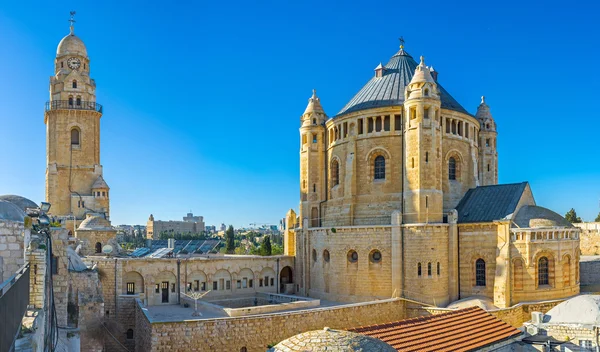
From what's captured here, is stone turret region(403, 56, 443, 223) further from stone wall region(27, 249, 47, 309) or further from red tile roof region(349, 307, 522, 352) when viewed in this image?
stone wall region(27, 249, 47, 309)

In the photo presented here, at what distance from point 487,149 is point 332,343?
1324 inches

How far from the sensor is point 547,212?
108ft

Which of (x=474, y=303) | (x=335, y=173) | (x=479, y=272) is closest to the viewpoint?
(x=474, y=303)

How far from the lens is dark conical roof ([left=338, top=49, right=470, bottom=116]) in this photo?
36406mm

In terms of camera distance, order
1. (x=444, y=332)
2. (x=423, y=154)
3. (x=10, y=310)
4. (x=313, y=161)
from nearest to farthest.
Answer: (x=10, y=310) → (x=444, y=332) → (x=423, y=154) → (x=313, y=161)

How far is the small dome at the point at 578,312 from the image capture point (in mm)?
21833

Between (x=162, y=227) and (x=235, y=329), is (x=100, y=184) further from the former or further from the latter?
(x=162, y=227)

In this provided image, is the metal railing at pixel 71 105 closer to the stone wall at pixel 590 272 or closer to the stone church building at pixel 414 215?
the stone church building at pixel 414 215

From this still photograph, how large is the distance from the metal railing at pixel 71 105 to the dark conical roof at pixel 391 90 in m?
27.0

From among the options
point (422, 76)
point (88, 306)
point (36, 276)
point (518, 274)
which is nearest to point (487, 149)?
point (422, 76)

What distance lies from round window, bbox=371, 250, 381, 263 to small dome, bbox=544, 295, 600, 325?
1235 centimetres

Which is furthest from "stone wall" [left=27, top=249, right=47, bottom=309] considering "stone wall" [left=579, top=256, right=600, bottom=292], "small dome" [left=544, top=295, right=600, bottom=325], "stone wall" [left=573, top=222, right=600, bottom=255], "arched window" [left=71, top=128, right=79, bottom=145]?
"stone wall" [left=573, top=222, right=600, bottom=255]

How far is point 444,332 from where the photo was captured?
22.1m

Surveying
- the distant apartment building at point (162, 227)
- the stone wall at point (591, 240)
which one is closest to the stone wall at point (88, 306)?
the stone wall at point (591, 240)
